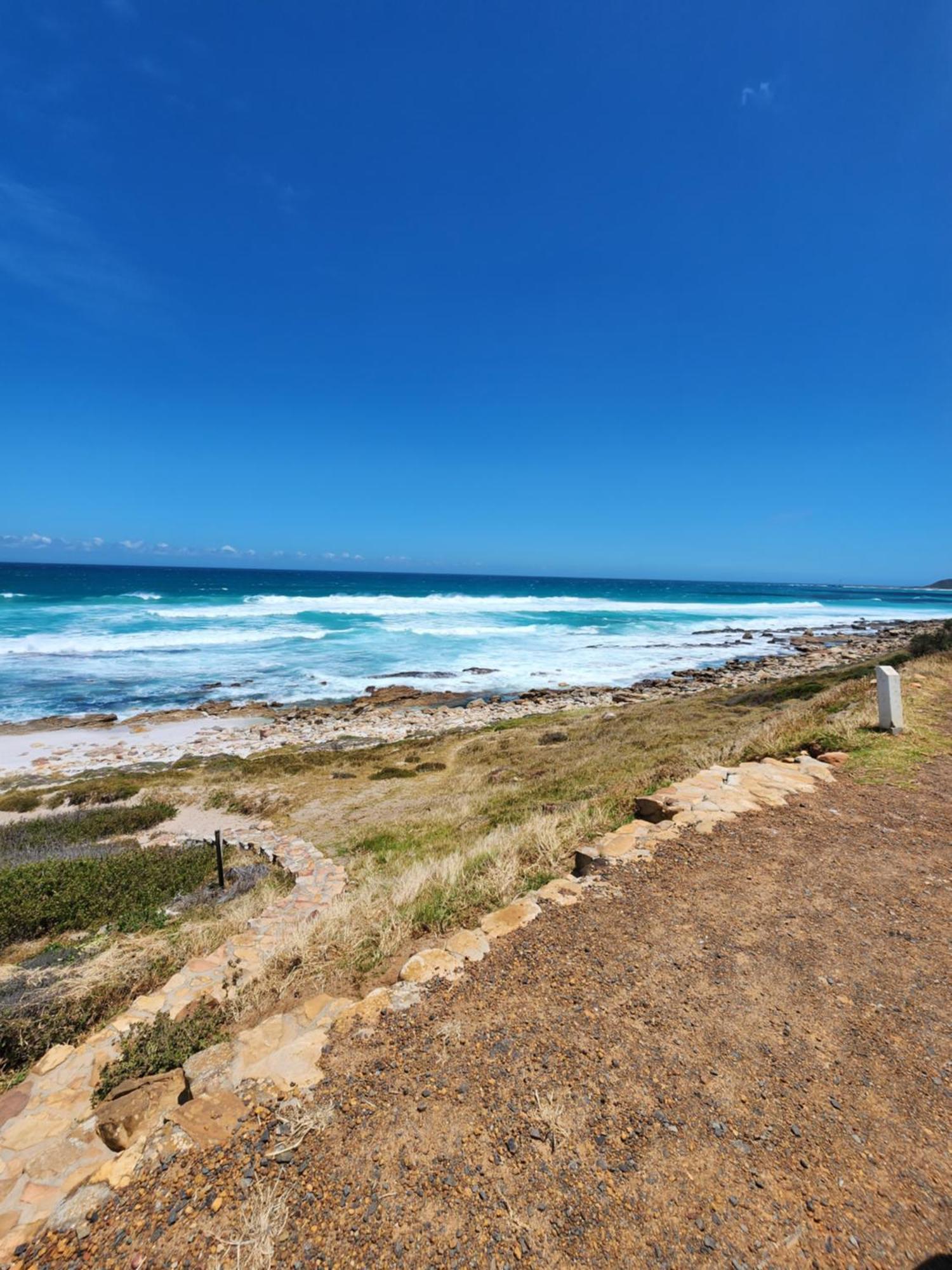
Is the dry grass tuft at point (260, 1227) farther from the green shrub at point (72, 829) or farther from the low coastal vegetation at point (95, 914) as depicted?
the green shrub at point (72, 829)

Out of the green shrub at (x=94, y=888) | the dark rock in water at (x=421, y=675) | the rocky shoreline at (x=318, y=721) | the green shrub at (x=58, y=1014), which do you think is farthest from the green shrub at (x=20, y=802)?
the dark rock in water at (x=421, y=675)

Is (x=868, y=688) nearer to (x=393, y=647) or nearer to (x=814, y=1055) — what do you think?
(x=814, y=1055)

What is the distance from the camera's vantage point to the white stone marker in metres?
9.09

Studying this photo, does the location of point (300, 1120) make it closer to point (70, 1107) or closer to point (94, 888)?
point (70, 1107)

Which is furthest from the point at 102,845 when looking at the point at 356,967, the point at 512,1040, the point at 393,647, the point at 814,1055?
the point at 393,647

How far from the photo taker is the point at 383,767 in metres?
15.9

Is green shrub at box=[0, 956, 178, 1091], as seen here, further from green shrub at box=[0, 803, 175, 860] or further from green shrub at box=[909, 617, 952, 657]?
green shrub at box=[909, 617, 952, 657]

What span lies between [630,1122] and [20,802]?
15.8m

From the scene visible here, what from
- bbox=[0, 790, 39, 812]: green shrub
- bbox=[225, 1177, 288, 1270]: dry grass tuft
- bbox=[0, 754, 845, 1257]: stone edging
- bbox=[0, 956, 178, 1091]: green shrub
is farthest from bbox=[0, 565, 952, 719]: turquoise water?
bbox=[225, 1177, 288, 1270]: dry grass tuft

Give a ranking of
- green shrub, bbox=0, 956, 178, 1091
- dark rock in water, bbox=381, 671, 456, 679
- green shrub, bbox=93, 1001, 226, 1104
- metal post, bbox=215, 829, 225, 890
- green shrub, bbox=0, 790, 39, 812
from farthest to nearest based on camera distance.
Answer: dark rock in water, bbox=381, 671, 456, 679
green shrub, bbox=0, 790, 39, 812
metal post, bbox=215, 829, 225, 890
green shrub, bbox=0, 956, 178, 1091
green shrub, bbox=93, 1001, 226, 1104

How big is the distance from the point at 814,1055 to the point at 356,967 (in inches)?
129

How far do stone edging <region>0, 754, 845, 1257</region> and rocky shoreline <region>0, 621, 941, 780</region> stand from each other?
14.4 metres

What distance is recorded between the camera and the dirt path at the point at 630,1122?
7.61ft

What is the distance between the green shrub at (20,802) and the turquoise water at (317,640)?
9.48m
